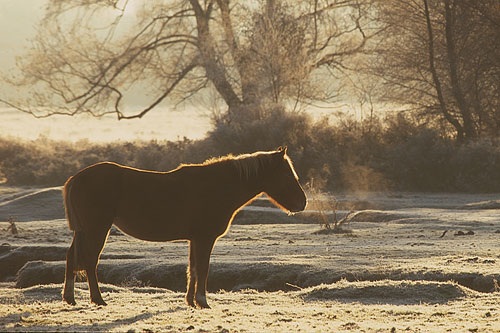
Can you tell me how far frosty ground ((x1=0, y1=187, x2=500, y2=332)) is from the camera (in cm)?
726

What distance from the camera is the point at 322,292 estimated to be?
9297 millimetres

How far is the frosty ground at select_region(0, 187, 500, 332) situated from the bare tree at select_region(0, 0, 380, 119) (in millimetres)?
17583

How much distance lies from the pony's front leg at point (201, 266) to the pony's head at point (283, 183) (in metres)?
0.84

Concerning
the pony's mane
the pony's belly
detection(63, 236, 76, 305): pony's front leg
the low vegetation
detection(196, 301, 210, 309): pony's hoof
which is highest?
the low vegetation

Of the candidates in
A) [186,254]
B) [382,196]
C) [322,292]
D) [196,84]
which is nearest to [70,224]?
[322,292]

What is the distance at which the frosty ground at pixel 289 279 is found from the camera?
23.8ft

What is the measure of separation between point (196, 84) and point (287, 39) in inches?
228

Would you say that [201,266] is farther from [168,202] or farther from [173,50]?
[173,50]

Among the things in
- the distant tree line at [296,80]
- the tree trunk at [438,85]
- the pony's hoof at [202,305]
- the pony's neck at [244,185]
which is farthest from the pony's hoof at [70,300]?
the tree trunk at [438,85]

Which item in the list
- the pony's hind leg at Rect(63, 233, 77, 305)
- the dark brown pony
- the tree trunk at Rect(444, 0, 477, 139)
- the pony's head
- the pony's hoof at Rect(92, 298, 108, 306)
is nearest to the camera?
the dark brown pony

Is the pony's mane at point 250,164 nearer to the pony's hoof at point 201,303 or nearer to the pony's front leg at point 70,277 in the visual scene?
the pony's hoof at point 201,303

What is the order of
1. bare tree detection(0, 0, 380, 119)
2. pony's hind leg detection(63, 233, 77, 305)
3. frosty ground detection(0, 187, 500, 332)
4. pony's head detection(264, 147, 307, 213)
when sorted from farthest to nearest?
bare tree detection(0, 0, 380, 119), pony's head detection(264, 147, 307, 213), pony's hind leg detection(63, 233, 77, 305), frosty ground detection(0, 187, 500, 332)

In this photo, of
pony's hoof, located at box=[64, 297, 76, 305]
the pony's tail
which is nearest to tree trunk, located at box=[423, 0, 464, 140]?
the pony's tail

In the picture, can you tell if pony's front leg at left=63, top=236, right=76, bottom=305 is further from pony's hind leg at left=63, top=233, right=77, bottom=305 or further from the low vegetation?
the low vegetation
